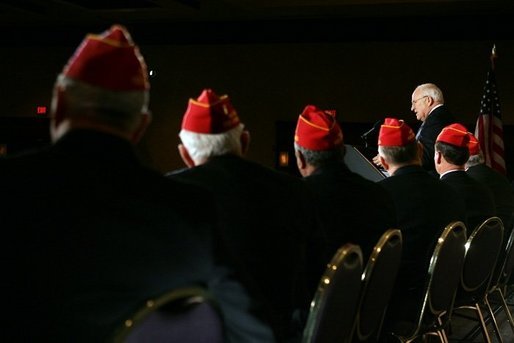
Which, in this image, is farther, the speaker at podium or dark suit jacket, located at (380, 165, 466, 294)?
the speaker at podium

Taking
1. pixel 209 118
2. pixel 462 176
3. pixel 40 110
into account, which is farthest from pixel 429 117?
pixel 40 110

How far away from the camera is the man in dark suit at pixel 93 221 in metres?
1.22

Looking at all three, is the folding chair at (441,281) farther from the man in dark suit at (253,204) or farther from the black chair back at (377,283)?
the man in dark suit at (253,204)

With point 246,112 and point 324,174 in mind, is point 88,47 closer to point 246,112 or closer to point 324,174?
point 324,174

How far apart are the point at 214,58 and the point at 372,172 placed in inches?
300

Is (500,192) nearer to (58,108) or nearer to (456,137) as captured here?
(456,137)

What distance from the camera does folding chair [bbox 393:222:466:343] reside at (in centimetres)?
277

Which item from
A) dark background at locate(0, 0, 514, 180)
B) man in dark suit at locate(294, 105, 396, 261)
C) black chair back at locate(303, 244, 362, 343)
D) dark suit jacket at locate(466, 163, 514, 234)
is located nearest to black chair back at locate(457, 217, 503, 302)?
man in dark suit at locate(294, 105, 396, 261)

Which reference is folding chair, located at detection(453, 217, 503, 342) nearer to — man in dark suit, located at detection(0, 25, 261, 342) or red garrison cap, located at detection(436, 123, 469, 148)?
red garrison cap, located at detection(436, 123, 469, 148)

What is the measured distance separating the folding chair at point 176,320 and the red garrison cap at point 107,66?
1.31ft

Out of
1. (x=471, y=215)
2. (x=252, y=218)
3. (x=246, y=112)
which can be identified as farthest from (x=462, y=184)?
(x=246, y=112)

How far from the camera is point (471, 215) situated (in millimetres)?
3822

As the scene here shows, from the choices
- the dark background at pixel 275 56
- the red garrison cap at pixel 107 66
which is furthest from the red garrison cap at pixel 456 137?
the dark background at pixel 275 56

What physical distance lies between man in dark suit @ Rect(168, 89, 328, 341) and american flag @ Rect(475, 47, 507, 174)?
16.1 ft
